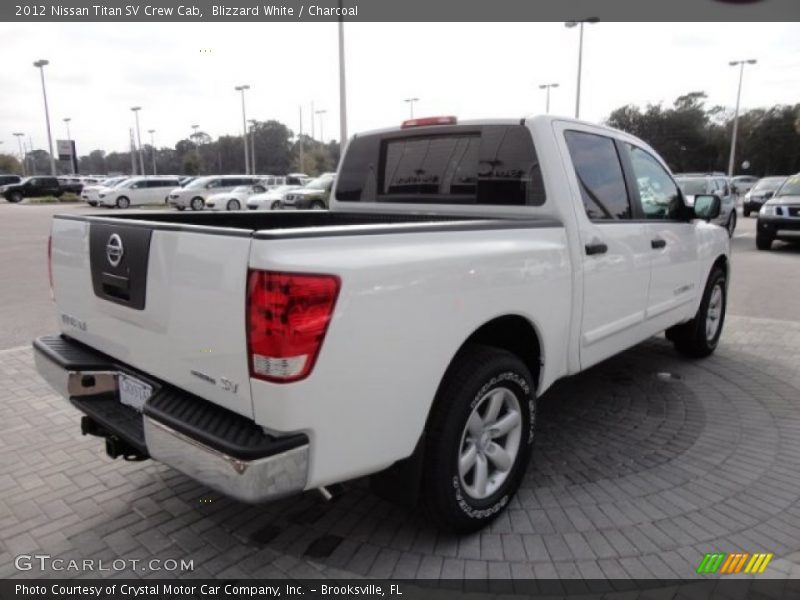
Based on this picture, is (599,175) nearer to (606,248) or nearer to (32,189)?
(606,248)

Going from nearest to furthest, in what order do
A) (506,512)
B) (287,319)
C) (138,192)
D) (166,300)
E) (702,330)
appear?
(287,319), (166,300), (506,512), (702,330), (138,192)

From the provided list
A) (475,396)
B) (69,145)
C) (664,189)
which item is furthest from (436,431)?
(69,145)

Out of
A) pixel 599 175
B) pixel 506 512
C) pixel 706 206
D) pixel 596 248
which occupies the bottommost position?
pixel 506 512

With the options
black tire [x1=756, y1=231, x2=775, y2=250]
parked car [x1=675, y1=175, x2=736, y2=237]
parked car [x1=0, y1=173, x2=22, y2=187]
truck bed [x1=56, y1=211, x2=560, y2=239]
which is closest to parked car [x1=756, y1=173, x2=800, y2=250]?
black tire [x1=756, y1=231, x2=775, y2=250]

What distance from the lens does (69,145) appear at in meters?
58.5

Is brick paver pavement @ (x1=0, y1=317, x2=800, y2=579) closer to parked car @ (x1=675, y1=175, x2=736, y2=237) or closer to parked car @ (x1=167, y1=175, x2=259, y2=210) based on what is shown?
parked car @ (x1=675, y1=175, x2=736, y2=237)

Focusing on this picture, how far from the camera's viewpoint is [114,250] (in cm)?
254

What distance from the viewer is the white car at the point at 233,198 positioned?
2873cm

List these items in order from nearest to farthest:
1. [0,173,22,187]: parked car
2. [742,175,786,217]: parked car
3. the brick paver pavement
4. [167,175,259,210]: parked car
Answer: the brick paver pavement → [742,175,786,217]: parked car → [167,175,259,210]: parked car → [0,173,22,187]: parked car

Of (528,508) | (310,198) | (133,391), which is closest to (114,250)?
(133,391)

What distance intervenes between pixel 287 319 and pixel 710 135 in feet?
247

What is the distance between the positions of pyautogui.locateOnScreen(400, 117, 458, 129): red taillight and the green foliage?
214 ft

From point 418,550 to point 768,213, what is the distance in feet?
47.7

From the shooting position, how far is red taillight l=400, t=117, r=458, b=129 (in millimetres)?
3770
